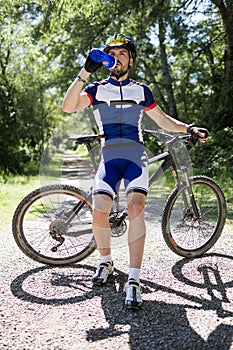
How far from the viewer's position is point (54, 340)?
2.59 metres

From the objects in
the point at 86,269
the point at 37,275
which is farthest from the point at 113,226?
the point at 37,275

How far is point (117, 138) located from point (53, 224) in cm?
99

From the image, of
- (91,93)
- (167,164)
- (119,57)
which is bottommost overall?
(167,164)

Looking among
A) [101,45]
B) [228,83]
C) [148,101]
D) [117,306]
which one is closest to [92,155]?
[148,101]

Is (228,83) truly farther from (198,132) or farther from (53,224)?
(53,224)

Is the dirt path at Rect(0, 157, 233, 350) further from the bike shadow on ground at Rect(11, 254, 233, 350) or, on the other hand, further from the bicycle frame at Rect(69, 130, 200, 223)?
the bicycle frame at Rect(69, 130, 200, 223)

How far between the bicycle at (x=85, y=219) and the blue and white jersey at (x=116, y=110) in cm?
19

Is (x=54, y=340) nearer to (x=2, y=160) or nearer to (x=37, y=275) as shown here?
(x=37, y=275)

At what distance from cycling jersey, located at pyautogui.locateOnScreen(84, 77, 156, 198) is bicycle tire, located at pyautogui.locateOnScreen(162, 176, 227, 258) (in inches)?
28.4

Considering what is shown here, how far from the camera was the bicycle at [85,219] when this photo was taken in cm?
390

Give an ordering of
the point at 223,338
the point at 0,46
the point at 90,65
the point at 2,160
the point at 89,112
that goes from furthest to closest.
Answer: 1. the point at 0,46
2. the point at 2,160
3. the point at 89,112
4. the point at 90,65
5. the point at 223,338

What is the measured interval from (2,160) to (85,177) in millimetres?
11357

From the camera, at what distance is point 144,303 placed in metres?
3.14

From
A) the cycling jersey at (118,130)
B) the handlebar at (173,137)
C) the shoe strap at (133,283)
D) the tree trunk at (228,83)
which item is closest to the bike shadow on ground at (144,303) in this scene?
the shoe strap at (133,283)
